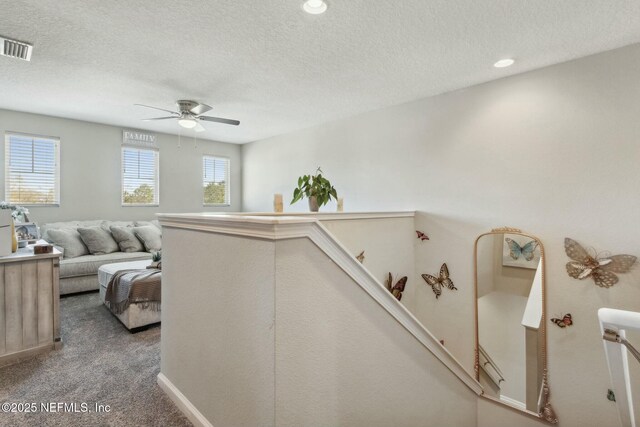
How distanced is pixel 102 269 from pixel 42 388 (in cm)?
193

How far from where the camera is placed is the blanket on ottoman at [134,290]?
3.20 m

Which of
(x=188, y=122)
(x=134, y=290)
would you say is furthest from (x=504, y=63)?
(x=134, y=290)

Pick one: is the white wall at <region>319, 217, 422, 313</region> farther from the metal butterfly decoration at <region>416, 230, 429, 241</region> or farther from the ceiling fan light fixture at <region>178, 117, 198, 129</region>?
the ceiling fan light fixture at <region>178, 117, 198, 129</region>

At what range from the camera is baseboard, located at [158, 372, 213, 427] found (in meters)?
1.71

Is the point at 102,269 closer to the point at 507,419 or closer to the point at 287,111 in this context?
the point at 287,111

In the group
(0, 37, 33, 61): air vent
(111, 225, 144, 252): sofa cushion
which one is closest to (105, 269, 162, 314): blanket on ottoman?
(111, 225, 144, 252): sofa cushion

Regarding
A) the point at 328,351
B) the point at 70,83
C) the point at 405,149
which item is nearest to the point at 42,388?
the point at 328,351

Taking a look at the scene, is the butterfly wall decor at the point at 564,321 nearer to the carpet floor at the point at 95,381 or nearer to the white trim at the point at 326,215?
the white trim at the point at 326,215

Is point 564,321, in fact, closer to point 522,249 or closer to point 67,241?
point 522,249

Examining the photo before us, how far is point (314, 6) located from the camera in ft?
6.30

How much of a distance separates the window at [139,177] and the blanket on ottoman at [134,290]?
252 cm

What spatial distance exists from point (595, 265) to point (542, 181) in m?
0.79

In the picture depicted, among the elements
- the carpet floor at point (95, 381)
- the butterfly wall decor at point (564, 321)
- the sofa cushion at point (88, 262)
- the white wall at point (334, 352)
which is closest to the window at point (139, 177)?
the sofa cushion at point (88, 262)

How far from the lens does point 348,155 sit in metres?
4.48
